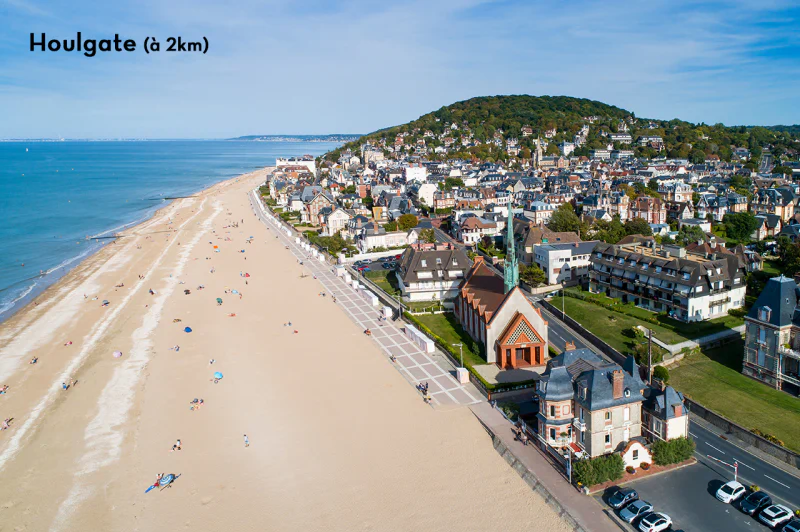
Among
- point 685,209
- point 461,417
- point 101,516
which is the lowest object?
point 101,516

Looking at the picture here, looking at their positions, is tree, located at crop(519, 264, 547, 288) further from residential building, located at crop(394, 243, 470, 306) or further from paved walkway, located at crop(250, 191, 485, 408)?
paved walkway, located at crop(250, 191, 485, 408)

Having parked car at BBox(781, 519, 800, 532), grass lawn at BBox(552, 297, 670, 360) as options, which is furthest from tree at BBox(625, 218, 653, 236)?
parked car at BBox(781, 519, 800, 532)

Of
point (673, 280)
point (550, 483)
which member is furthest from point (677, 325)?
point (550, 483)

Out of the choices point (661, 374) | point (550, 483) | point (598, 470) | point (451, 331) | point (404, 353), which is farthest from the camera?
point (451, 331)

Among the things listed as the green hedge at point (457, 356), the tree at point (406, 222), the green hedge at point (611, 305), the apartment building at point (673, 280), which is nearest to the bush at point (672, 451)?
the green hedge at point (457, 356)

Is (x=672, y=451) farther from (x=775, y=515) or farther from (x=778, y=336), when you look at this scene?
(x=778, y=336)

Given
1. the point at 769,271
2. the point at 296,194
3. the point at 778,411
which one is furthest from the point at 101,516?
the point at 296,194

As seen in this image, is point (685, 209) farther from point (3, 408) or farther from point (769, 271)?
point (3, 408)
